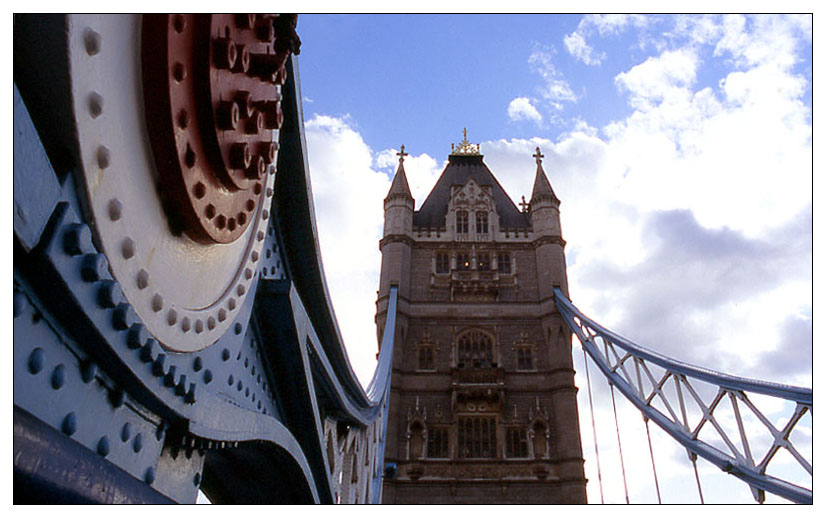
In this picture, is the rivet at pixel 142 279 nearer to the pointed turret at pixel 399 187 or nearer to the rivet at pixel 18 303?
the rivet at pixel 18 303

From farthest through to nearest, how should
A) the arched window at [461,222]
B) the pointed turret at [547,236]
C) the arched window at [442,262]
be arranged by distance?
1. the arched window at [461,222]
2. the arched window at [442,262]
3. the pointed turret at [547,236]

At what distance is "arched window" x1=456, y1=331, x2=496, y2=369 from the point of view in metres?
23.3

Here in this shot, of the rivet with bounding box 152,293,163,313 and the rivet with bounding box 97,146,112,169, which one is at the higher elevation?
the rivet with bounding box 97,146,112,169

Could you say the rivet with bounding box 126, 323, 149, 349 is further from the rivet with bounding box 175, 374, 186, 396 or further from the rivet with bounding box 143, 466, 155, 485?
the rivet with bounding box 143, 466, 155, 485

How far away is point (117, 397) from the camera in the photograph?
1628 millimetres

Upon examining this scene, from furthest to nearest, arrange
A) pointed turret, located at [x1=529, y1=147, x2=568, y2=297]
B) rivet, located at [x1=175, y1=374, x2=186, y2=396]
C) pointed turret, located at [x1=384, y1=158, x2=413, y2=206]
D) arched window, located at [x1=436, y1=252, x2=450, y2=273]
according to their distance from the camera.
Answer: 1. pointed turret, located at [x1=384, y1=158, x2=413, y2=206]
2. arched window, located at [x1=436, y1=252, x2=450, y2=273]
3. pointed turret, located at [x1=529, y1=147, x2=568, y2=297]
4. rivet, located at [x1=175, y1=374, x2=186, y2=396]

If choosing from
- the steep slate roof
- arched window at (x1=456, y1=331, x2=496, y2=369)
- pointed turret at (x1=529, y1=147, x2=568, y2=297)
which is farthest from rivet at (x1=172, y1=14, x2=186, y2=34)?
the steep slate roof

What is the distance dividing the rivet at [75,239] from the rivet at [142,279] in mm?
322

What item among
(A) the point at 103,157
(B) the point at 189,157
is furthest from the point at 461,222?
(A) the point at 103,157

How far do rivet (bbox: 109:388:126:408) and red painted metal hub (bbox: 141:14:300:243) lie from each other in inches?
20.5

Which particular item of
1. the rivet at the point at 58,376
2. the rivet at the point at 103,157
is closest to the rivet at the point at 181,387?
the rivet at the point at 58,376

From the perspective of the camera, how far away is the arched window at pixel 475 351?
76.6ft

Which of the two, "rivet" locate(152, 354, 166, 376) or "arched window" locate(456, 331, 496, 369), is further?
"arched window" locate(456, 331, 496, 369)

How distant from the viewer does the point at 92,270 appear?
1.30m
